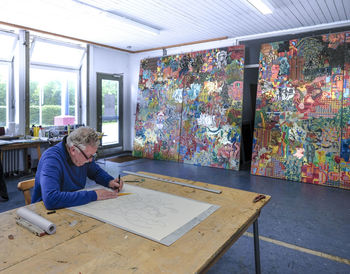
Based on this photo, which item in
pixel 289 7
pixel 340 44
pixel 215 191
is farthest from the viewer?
pixel 340 44

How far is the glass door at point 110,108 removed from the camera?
7.39 metres

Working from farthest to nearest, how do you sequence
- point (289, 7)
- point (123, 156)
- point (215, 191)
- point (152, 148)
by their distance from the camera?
point (123, 156) → point (152, 148) → point (289, 7) → point (215, 191)

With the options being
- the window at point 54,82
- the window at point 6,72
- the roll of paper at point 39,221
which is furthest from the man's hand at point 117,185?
the window at point 6,72

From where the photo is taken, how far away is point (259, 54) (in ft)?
19.5

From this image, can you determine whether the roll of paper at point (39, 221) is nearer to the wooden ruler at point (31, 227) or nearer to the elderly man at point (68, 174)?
the wooden ruler at point (31, 227)

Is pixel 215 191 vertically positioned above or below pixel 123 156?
above

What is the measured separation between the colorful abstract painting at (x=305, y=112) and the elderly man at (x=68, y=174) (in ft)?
13.1

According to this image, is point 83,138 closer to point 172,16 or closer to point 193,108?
point 172,16

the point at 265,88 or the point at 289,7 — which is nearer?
the point at 289,7

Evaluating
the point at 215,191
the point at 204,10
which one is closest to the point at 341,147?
the point at 204,10

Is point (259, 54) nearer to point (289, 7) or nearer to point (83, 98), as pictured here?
point (289, 7)

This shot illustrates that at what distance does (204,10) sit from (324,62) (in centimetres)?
227

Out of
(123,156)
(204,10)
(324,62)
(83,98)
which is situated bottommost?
(123,156)

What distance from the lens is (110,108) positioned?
25.2 ft
